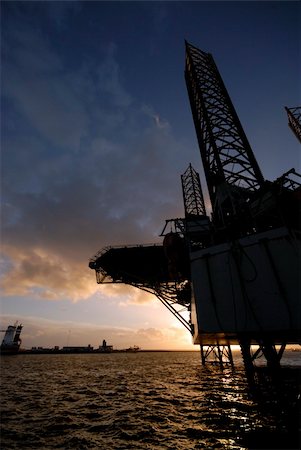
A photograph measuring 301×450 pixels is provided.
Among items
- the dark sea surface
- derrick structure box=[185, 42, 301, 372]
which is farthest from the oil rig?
the dark sea surface

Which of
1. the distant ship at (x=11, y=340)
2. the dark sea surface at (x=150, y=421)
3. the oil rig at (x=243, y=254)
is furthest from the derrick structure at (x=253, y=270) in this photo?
the distant ship at (x=11, y=340)

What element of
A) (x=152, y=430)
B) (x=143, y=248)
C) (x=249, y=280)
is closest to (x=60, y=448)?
(x=152, y=430)

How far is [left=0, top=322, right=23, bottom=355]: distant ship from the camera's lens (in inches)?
2862

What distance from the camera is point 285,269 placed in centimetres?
901

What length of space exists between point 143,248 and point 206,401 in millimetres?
13514

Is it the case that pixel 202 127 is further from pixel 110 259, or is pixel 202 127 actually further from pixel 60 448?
pixel 60 448

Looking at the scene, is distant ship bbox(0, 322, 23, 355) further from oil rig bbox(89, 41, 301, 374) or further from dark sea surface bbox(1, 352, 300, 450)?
oil rig bbox(89, 41, 301, 374)

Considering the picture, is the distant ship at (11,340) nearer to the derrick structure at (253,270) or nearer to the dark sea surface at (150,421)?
the dark sea surface at (150,421)

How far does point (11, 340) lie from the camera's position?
7444cm

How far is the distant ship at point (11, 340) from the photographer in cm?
7269

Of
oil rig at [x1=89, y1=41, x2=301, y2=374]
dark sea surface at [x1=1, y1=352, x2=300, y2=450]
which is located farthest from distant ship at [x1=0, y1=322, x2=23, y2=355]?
oil rig at [x1=89, y1=41, x2=301, y2=374]

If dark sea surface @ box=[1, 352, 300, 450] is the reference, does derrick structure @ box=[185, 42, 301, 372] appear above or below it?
above

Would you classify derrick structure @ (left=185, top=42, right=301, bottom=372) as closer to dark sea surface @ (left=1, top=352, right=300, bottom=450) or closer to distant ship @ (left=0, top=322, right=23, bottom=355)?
dark sea surface @ (left=1, top=352, right=300, bottom=450)

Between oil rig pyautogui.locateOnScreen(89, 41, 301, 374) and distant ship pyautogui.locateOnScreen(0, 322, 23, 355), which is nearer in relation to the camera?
oil rig pyautogui.locateOnScreen(89, 41, 301, 374)
